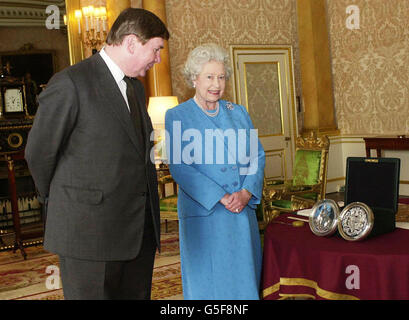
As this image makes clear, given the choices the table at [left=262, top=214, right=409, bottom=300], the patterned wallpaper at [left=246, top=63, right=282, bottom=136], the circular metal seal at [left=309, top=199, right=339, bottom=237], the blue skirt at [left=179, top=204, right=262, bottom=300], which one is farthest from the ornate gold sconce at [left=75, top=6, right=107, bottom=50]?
the circular metal seal at [left=309, top=199, right=339, bottom=237]

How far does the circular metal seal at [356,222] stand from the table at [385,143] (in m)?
5.18

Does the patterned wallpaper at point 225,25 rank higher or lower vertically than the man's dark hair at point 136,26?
higher

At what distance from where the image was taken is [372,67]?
320 inches

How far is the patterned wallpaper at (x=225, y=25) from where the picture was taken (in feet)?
24.4

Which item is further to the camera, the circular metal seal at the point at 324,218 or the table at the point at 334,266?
the circular metal seal at the point at 324,218

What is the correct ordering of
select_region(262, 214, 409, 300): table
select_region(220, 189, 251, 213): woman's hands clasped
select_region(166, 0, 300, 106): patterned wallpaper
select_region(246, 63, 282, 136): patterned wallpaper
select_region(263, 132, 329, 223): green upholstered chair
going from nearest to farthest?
1. select_region(262, 214, 409, 300): table
2. select_region(220, 189, 251, 213): woman's hands clasped
3. select_region(263, 132, 329, 223): green upholstered chair
4. select_region(166, 0, 300, 106): patterned wallpaper
5. select_region(246, 63, 282, 136): patterned wallpaper

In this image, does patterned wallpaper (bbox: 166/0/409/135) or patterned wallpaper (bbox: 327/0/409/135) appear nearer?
patterned wallpaper (bbox: 166/0/409/135)

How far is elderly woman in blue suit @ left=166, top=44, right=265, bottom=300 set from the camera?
108 inches

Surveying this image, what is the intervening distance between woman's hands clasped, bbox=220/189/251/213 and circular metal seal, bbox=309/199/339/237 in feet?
1.21

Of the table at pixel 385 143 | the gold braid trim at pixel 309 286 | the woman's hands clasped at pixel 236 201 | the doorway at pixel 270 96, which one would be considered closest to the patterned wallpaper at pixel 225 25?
the doorway at pixel 270 96

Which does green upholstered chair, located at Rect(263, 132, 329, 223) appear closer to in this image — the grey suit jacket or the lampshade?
the lampshade

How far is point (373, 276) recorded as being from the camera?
2176 mm

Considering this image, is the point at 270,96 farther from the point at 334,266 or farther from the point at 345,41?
the point at 334,266

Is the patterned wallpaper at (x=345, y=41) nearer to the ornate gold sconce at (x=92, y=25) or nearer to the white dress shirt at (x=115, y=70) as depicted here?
the ornate gold sconce at (x=92, y=25)
